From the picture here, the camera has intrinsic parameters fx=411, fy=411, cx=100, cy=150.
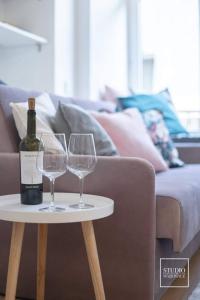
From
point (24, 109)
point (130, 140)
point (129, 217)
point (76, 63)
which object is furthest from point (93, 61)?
point (129, 217)

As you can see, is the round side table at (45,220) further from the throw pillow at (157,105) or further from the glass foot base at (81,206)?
the throw pillow at (157,105)

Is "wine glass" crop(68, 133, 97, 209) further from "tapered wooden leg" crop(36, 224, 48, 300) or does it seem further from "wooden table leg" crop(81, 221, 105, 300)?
"tapered wooden leg" crop(36, 224, 48, 300)

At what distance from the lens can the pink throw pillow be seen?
213cm

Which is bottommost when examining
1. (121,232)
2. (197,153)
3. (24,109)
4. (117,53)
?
(121,232)

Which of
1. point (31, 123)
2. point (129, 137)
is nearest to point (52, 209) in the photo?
point (31, 123)

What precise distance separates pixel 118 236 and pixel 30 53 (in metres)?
1.93

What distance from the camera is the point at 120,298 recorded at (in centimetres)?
141

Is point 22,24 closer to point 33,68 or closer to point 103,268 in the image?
point 33,68

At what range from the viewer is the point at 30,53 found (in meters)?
2.95

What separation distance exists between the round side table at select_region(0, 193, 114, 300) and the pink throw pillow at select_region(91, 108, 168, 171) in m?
0.76

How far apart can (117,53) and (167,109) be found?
0.94m

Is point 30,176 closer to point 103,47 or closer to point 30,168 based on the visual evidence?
point 30,168

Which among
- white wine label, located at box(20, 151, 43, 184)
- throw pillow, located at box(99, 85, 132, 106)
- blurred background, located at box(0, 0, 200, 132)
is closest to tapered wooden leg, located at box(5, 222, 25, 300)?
white wine label, located at box(20, 151, 43, 184)

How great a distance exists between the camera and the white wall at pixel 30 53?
288 cm
